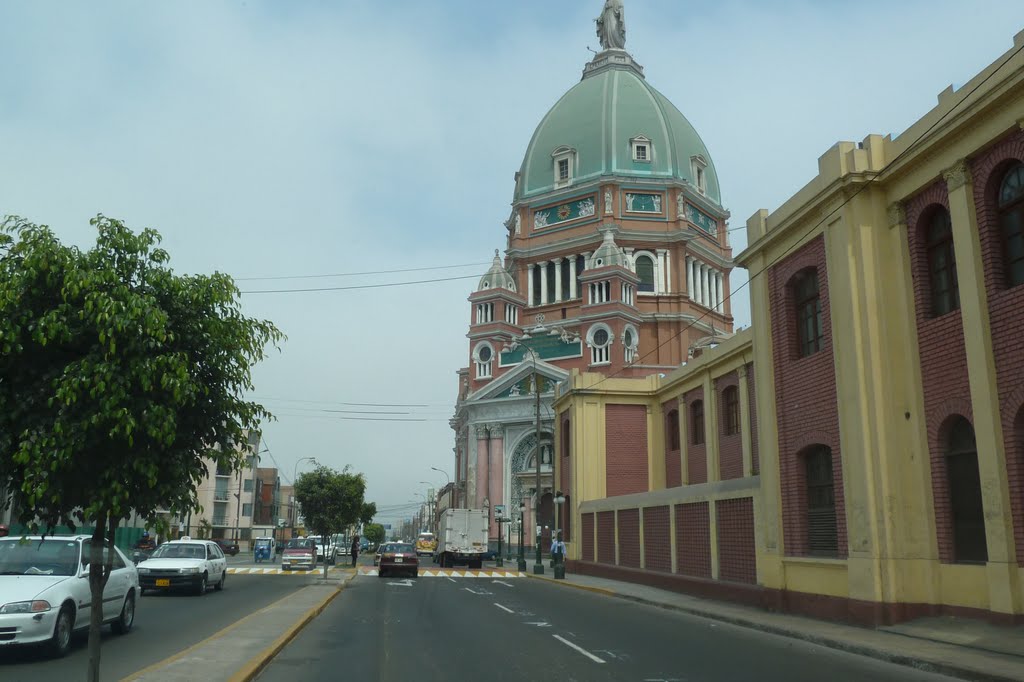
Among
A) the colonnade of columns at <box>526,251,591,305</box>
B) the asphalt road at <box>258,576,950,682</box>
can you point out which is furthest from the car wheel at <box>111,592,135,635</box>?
the colonnade of columns at <box>526,251,591,305</box>

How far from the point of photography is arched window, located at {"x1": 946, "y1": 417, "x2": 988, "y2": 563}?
13688mm

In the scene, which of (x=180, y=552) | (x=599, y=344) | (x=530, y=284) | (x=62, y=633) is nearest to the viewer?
(x=62, y=633)

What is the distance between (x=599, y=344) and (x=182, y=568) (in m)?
43.7

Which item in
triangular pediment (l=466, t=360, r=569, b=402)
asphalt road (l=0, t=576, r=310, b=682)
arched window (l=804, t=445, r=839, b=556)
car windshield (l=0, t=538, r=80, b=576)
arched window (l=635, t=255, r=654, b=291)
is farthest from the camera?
arched window (l=635, t=255, r=654, b=291)

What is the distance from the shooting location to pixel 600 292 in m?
63.9

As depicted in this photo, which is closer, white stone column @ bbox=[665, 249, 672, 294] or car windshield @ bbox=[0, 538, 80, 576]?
car windshield @ bbox=[0, 538, 80, 576]

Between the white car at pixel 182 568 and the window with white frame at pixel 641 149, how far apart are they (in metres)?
52.8

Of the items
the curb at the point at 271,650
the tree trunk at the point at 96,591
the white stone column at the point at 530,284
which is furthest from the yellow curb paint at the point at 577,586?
the white stone column at the point at 530,284

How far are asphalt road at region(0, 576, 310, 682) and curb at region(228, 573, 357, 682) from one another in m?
1.35

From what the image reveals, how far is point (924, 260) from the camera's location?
Result: 50.2ft

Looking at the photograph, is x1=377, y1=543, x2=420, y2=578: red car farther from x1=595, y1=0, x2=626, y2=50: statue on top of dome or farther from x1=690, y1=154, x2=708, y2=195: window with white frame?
x1=595, y1=0, x2=626, y2=50: statue on top of dome

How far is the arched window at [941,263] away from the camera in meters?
14.7

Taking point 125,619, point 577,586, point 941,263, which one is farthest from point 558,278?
point 125,619

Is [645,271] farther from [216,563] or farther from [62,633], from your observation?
[62,633]
